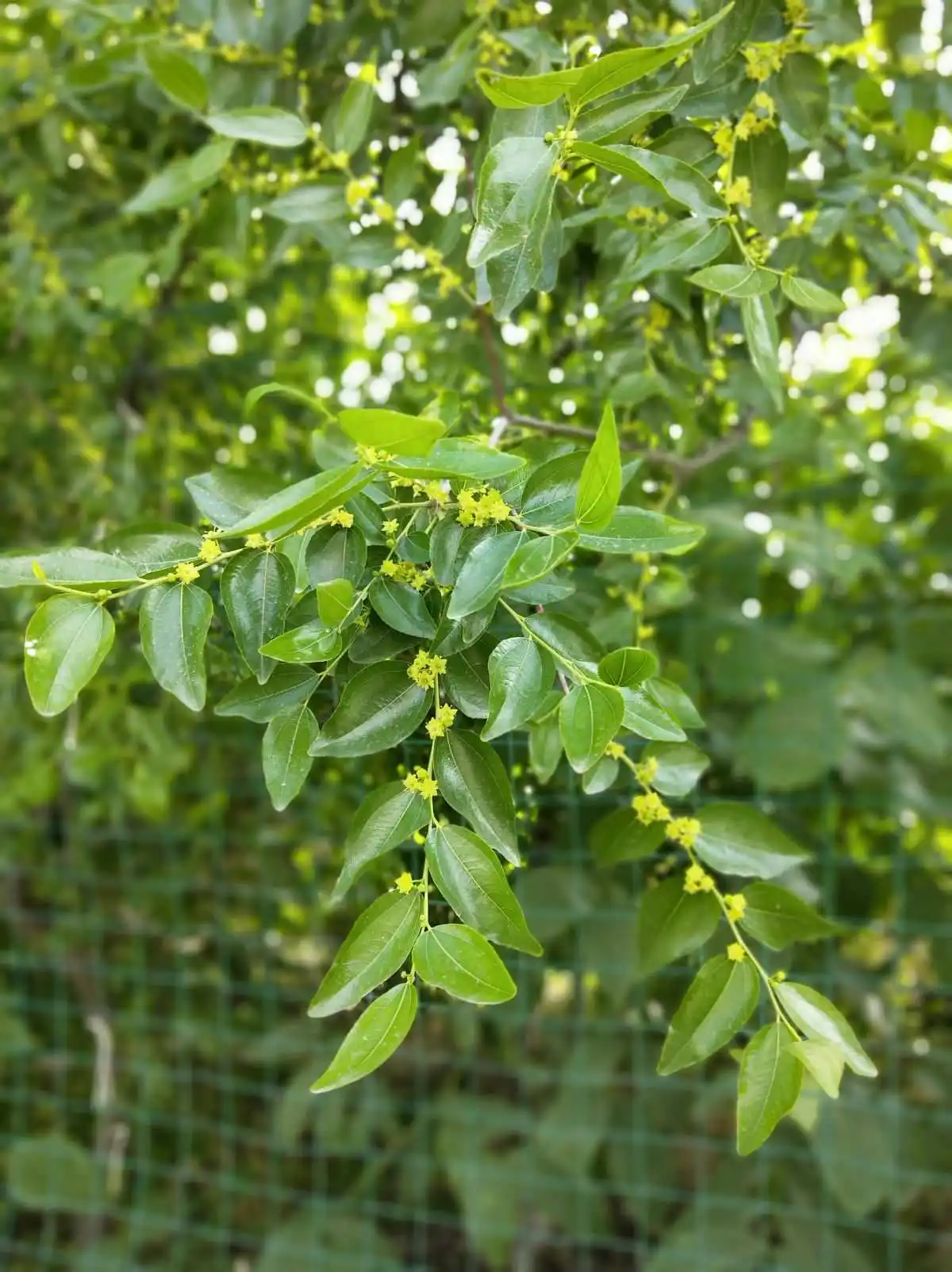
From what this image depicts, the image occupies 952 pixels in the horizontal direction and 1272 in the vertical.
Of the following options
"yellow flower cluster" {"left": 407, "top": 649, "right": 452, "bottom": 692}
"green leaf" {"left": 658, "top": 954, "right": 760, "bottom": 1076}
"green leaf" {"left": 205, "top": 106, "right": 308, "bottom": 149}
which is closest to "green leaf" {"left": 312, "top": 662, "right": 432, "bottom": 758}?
"yellow flower cluster" {"left": 407, "top": 649, "right": 452, "bottom": 692}

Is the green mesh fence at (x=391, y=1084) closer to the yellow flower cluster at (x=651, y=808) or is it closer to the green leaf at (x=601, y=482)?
the yellow flower cluster at (x=651, y=808)

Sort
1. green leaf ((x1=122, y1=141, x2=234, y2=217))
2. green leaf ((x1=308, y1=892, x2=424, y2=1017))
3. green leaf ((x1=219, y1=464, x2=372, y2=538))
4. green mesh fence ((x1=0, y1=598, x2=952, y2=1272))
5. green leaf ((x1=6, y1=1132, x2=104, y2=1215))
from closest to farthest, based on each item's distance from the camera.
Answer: green leaf ((x1=219, y1=464, x2=372, y2=538)) < green leaf ((x1=308, y1=892, x2=424, y2=1017)) < green leaf ((x1=122, y1=141, x2=234, y2=217)) < green mesh fence ((x1=0, y1=598, x2=952, y2=1272)) < green leaf ((x1=6, y1=1132, x2=104, y2=1215))

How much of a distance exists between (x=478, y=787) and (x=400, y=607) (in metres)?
0.09

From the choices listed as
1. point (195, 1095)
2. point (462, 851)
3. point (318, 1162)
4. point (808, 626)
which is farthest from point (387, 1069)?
point (462, 851)

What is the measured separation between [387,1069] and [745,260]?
3.59 feet

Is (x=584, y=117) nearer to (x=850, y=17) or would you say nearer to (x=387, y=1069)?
(x=850, y=17)

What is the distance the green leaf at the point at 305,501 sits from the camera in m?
0.39

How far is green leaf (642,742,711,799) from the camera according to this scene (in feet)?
2.09

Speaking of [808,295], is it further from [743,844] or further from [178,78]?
[178,78]

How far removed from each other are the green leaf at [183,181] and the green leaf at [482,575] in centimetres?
40

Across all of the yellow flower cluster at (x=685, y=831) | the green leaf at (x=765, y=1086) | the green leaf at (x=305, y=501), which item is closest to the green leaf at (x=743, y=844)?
the yellow flower cluster at (x=685, y=831)

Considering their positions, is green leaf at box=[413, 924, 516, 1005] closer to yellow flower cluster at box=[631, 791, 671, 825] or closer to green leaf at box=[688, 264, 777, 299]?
yellow flower cluster at box=[631, 791, 671, 825]

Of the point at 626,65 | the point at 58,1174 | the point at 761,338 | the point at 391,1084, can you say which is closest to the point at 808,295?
the point at 761,338

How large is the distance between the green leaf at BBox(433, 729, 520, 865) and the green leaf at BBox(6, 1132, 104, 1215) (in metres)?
1.18
